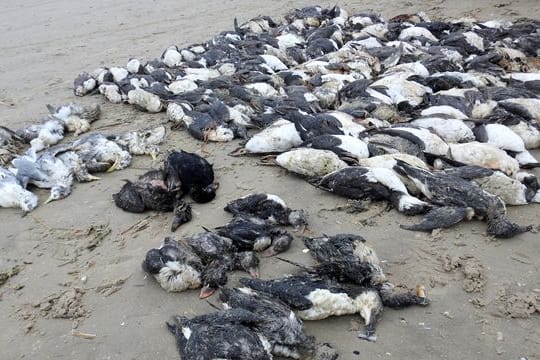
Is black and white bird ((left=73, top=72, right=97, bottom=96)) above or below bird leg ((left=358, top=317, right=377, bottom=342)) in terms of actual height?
above

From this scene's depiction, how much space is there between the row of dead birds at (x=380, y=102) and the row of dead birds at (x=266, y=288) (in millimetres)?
827

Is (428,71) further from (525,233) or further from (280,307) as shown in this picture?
(280,307)

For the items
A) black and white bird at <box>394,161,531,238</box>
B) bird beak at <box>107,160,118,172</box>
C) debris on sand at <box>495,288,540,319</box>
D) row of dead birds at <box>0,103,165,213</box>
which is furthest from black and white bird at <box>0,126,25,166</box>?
debris on sand at <box>495,288,540,319</box>

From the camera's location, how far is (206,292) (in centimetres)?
330

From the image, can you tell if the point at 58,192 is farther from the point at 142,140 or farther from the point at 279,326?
the point at 279,326

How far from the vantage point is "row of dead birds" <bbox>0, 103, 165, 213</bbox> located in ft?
15.6

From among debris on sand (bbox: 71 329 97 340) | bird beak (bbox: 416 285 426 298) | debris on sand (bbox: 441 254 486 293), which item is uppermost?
debris on sand (bbox: 71 329 97 340)

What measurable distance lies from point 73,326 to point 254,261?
1.24 metres

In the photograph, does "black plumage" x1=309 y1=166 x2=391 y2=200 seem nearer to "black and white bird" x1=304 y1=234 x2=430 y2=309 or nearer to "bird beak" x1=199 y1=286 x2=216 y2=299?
"black and white bird" x1=304 y1=234 x2=430 y2=309

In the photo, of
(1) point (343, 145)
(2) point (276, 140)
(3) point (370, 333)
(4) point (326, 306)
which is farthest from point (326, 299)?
(2) point (276, 140)

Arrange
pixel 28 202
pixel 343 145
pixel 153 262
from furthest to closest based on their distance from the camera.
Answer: pixel 343 145
pixel 28 202
pixel 153 262

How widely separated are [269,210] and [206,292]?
3.15 feet

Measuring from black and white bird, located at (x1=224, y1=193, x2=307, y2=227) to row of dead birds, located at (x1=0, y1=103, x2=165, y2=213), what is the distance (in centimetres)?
175

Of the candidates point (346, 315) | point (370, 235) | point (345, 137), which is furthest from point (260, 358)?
point (345, 137)
